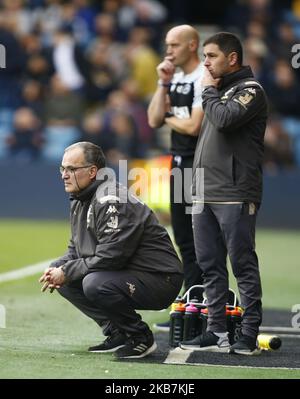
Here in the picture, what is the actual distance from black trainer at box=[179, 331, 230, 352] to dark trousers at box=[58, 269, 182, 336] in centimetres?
37

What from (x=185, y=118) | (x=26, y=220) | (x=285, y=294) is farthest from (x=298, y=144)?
(x=185, y=118)

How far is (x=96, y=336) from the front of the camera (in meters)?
8.38

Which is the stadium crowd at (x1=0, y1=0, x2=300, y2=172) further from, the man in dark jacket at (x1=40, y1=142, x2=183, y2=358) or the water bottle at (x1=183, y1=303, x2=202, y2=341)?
the man in dark jacket at (x1=40, y1=142, x2=183, y2=358)

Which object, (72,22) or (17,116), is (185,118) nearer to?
(17,116)

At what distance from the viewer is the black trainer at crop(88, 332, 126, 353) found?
7.66 m

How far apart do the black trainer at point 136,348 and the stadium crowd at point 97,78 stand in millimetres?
10888

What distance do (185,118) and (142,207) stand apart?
1616 millimetres

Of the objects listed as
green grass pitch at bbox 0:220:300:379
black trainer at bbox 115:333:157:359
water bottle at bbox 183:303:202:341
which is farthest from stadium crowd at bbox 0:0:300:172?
black trainer at bbox 115:333:157:359

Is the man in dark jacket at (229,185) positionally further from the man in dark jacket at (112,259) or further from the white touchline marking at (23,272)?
the white touchline marking at (23,272)

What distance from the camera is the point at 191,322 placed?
7961mm

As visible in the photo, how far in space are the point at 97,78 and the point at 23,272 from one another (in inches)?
322

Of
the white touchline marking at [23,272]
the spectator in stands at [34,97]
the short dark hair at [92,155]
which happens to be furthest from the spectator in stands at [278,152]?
the short dark hair at [92,155]

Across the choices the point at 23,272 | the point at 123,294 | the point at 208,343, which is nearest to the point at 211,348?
the point at 208,343

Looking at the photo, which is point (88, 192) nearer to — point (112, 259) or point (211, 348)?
point (112, 259)
